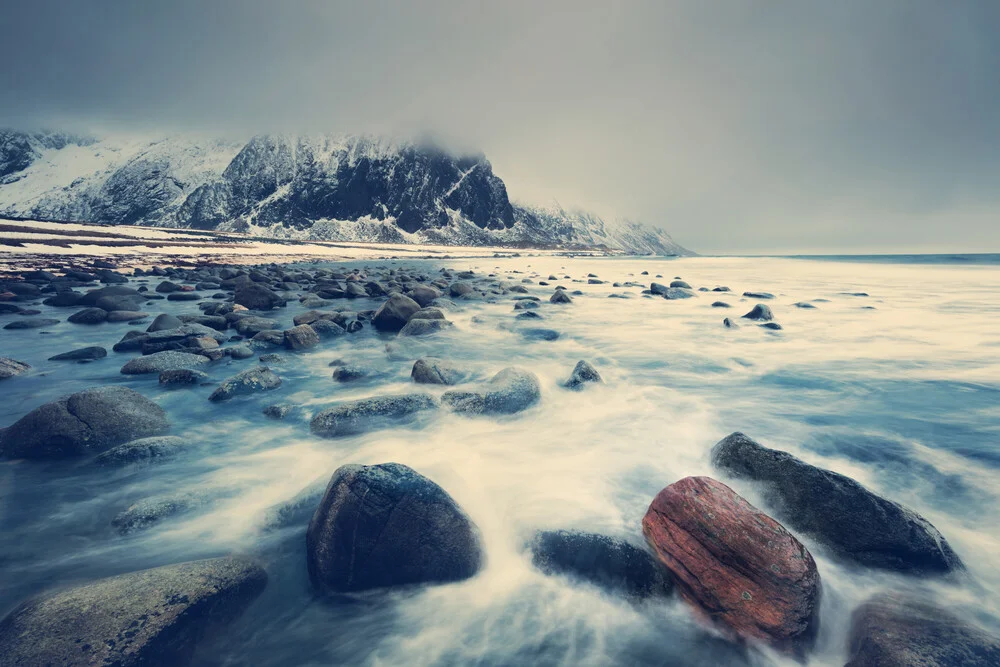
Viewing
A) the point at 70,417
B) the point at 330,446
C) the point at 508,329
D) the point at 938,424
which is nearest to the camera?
the point at 70,417

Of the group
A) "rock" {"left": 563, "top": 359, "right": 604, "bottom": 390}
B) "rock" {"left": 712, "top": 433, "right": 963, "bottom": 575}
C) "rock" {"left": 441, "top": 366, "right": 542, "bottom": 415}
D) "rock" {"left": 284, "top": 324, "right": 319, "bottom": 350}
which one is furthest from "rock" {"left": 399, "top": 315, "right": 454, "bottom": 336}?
"rock" {"left": 712, "top": 433, "right": 963, "bottom": 575}

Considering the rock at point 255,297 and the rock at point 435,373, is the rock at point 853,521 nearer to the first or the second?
the rock at point 435,373

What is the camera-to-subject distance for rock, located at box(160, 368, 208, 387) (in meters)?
7.04

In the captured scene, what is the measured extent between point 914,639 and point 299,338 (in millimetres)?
9992

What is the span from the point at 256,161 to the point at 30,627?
210 meters

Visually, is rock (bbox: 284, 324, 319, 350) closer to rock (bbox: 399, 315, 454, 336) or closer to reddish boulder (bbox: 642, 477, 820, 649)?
rock (bbox: 399, 315, 454, 336)

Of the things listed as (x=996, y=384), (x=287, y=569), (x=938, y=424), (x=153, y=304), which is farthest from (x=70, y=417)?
(x=996, y=384)

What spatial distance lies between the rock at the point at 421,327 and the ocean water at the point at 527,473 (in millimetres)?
893

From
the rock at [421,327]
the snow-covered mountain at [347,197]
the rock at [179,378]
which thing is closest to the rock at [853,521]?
the rock at [179,378]

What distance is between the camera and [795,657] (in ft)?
8.41

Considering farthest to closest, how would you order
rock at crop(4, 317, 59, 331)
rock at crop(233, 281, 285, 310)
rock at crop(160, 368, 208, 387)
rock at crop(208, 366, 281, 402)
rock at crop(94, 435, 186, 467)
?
rock at crop(233, 281, 285, 310)
rock at crop(4, 317, 59, 331)
rock at crop(160, 368, 208, 387)
rock at crop(208, 366, 281, 402)
rock at crop(94, 435, 186, 467)

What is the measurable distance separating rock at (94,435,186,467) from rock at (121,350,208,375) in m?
2.98

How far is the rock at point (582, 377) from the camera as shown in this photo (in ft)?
24.7

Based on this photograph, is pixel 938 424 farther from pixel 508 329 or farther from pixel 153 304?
pixel 153 304
